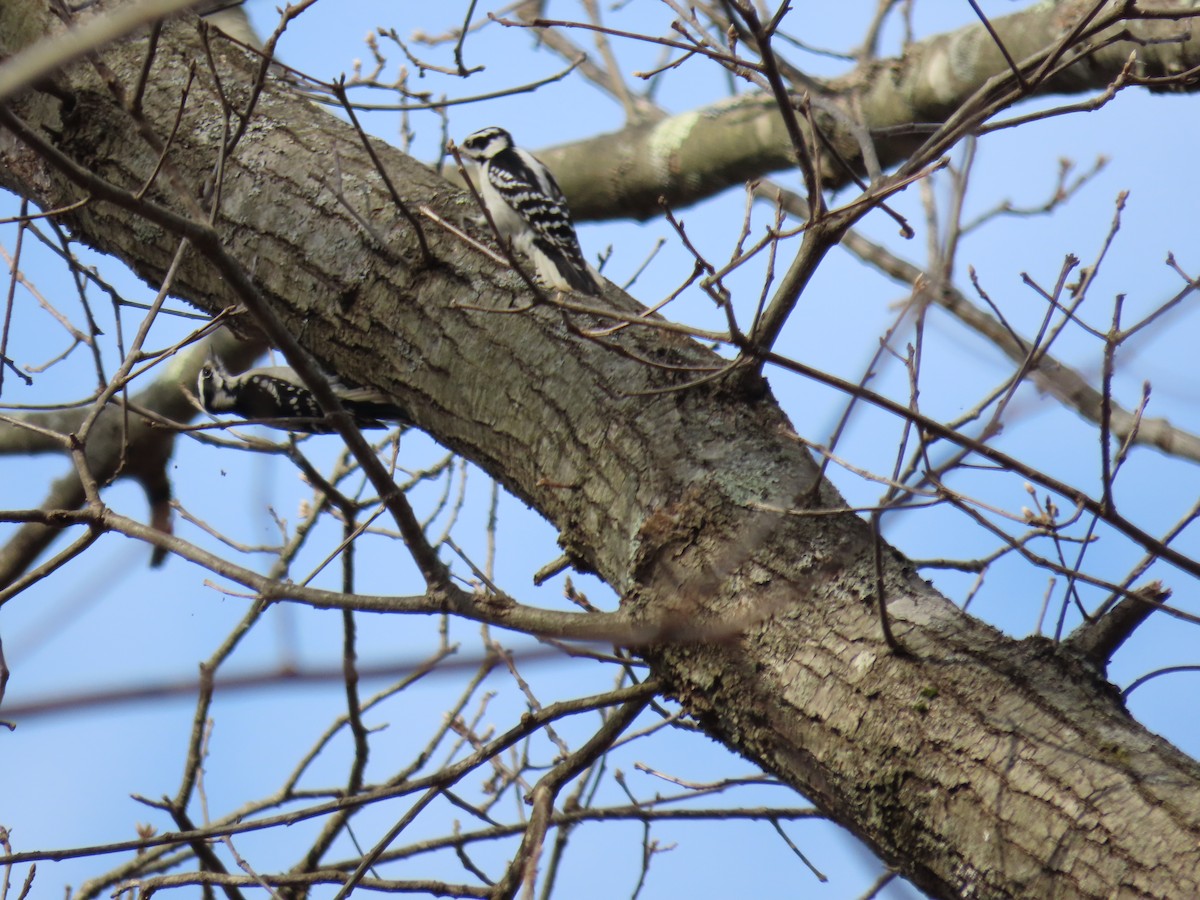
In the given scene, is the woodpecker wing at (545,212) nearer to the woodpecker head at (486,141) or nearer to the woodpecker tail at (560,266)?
the woodpecker tail at (560,266)

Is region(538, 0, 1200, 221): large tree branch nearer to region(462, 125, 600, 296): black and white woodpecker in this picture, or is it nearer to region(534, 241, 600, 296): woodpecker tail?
region(462, 125, 600, 296): black and white woodpecker

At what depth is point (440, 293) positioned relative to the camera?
2.98m

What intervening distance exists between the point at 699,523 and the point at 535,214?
3.73 metres

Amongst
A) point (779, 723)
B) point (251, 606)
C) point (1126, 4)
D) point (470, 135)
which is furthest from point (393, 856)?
point (470, 135)

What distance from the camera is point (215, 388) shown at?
657 centimetres

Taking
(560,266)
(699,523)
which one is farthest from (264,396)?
(699,523)

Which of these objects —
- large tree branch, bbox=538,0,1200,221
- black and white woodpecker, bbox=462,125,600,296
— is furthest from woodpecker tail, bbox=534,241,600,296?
large tree branch, bbox=538,0,1200,221

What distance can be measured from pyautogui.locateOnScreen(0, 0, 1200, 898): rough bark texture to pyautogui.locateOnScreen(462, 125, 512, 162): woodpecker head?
347 centimetres

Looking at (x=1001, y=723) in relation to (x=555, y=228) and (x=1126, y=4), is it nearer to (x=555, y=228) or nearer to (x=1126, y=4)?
(x=1126, y=4)

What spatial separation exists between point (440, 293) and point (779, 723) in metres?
1.40

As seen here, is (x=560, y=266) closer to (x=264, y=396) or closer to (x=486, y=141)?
(x=486, y=141)

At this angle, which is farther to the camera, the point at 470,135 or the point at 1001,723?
the point at 470,135

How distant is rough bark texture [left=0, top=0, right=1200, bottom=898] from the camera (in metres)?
1.93

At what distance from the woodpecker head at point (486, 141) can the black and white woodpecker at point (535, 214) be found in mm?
360
